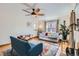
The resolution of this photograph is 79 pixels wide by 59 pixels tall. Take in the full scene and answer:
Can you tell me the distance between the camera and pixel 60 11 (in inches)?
83.0

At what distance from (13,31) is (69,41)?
3.09ft

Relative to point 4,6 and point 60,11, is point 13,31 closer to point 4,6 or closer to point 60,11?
point 4,6

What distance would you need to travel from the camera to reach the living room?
2074 mm

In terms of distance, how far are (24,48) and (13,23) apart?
17.7 inches

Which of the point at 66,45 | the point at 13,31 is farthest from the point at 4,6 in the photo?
the point at 66,45

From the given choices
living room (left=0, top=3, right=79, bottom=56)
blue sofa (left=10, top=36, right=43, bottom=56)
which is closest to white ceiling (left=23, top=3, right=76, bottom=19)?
living room (left=0, top=3, right=79, bottom=56)

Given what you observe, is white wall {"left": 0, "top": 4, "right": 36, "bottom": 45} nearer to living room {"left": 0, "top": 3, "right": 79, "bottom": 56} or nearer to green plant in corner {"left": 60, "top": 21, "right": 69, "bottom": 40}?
living room {"left": 0, "top": 3, "right": 79, "bottom": 56}

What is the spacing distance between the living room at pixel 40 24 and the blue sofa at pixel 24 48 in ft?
0.17

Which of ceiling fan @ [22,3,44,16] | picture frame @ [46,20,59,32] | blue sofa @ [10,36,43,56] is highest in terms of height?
ceiling fan @ [22,3,44,16]

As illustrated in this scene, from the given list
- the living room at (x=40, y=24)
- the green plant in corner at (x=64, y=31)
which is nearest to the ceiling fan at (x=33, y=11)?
the living room at (x=40, y=24)

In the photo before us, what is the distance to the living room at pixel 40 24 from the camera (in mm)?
2074

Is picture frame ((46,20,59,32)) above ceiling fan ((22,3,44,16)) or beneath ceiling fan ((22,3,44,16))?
beneath

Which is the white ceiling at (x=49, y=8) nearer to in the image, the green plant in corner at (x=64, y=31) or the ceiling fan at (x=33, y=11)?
the ceiling fan at (x=33, y=11)

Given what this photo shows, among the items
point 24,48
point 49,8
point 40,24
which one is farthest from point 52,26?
point 24,48
